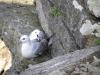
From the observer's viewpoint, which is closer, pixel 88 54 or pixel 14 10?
pixel 88 54

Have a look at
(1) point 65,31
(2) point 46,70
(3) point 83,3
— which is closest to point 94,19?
(3) point 83,3

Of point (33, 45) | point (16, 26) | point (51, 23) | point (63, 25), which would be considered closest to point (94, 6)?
point (63, 25)

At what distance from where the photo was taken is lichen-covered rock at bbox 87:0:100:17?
320 cm

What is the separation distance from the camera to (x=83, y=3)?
3.38 m

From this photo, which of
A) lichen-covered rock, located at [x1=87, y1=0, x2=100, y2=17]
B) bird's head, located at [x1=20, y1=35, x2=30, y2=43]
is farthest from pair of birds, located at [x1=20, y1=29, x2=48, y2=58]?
lichen-covered rock, located at [x1=87, y1=0, x2=100, y2=17]

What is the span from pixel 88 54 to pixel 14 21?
2.27 metres

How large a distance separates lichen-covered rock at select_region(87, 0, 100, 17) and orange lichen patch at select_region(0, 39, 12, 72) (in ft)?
5.34

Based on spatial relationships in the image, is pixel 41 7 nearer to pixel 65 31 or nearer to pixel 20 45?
pixel 20 45

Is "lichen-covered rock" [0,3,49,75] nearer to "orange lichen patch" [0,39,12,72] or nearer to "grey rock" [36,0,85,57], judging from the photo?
Result: "orange lichen patch" [0,39,12,72]

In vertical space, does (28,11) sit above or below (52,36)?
above

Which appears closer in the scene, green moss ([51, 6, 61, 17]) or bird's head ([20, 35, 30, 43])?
green moss ([51, 6, 61, 17])

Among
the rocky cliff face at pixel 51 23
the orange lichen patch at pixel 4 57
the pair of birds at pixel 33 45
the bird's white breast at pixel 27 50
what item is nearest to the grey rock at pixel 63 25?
the rocky cliff face at pixel 51 23

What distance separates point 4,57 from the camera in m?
4.59

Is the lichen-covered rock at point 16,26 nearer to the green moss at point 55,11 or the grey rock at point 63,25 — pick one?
the grey rock at point 63,25
